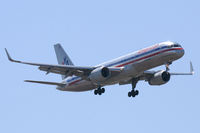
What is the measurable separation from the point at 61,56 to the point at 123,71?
15.7 meters

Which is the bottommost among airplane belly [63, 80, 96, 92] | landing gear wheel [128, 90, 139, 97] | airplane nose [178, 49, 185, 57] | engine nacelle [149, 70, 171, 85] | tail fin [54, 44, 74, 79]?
landing gear wheel [128, 90, 139, 97]

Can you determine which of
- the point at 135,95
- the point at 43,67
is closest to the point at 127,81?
the point at 135,95

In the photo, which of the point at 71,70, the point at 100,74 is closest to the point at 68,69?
the point at 71,70

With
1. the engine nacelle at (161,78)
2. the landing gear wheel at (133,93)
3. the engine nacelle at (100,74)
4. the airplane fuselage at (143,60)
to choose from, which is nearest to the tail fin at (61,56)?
the landing gear wheel at (133,93)

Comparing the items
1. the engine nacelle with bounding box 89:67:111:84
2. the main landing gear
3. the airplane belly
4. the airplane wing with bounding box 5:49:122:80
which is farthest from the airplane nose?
the airplane belly

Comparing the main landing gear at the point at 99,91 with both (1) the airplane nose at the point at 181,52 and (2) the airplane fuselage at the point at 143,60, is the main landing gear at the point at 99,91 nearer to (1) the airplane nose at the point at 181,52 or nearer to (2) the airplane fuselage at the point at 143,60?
(2) the airplane fuselage at the point at 143,60

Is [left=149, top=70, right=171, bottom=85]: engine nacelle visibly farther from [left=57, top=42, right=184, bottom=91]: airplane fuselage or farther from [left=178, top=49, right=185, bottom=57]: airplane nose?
[left=178, top=49, right=185, bottom=57]: airplane nose

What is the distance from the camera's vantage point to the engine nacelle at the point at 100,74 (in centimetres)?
6406

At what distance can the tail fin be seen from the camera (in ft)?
249

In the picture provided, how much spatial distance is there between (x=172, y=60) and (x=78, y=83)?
1344 centimetres

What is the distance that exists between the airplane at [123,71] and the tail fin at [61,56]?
5014 millimetres

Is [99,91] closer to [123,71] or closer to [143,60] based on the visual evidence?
[123,71]

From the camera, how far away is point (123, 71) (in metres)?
64.1

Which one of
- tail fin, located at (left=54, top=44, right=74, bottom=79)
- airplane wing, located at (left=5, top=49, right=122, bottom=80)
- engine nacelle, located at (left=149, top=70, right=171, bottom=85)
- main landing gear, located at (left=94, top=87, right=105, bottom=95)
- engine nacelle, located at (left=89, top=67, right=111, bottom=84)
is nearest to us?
airplane wing, located at (left=5, top=49, right=122, bottom=80)
